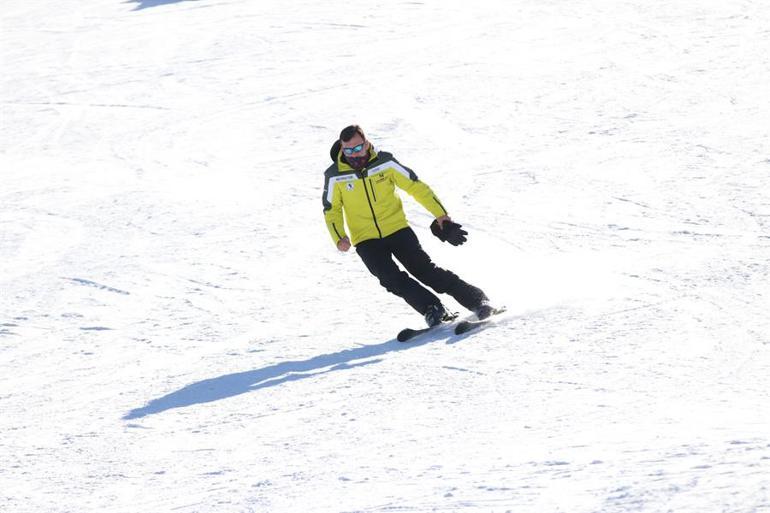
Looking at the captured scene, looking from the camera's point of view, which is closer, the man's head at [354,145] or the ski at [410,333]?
the man's head at [354,145]

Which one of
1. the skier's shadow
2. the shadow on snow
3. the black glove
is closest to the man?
the black glove

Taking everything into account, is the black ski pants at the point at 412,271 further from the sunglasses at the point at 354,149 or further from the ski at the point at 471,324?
the sunglasses at the point at 354,149

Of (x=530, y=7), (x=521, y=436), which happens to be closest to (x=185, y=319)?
(x=521, y=436)

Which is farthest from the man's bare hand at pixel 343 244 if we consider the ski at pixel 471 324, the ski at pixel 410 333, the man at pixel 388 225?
the ski at pixel 471 324

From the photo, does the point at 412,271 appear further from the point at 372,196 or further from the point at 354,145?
the point at 354,145

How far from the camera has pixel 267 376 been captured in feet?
20.5

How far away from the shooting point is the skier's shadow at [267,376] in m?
5.95

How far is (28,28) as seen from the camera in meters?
21.5

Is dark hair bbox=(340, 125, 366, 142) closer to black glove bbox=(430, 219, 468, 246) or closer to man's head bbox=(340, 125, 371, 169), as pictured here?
man's head bbox=(340, 125, 371, 169)

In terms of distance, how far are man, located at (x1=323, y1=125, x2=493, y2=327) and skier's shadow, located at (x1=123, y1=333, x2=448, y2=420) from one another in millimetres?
285

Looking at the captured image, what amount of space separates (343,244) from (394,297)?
1.26 meters

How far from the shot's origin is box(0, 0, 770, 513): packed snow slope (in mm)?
4562

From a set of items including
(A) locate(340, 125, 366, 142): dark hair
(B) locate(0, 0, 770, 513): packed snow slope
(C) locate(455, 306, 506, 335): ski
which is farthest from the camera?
(C) locate(455, 306, 506, 335): ski

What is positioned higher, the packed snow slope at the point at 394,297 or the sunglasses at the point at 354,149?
the sunglasses at the point at 354,149
